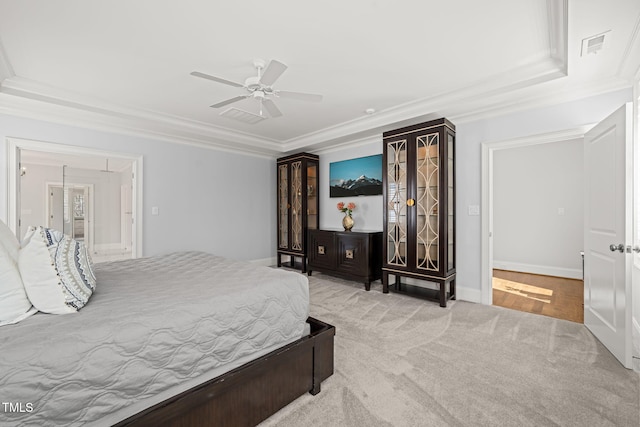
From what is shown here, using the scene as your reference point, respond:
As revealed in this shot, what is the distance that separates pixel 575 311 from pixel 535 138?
199 cm

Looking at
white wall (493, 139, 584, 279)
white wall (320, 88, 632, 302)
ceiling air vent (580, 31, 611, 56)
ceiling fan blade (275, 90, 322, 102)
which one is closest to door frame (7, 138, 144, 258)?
ceiling fan blade (275, 90, 322, 102)

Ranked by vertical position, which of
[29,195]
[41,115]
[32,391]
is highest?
[41,115]

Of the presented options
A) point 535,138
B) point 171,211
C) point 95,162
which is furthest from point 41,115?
point 535,138

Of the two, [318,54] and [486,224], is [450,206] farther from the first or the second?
[318,54]

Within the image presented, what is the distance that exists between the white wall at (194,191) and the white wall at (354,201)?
114 cm

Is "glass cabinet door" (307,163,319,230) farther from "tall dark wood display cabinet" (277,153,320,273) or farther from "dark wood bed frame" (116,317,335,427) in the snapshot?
"dark wood bed frame" (116,317,335,427)

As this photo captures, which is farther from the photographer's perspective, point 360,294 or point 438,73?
A: point 360,294

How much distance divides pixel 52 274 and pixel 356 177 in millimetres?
4139

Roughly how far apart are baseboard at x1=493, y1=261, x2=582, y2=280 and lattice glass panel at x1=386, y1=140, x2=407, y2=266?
113 inches

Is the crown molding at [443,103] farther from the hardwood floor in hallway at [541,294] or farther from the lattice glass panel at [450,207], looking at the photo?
the hardwood floor in hallway at [541,294]

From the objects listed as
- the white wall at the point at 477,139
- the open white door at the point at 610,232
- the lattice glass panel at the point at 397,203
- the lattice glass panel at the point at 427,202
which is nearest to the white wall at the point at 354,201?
the lattice glass panel at the point at 397,203

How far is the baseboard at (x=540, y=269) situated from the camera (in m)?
4.70

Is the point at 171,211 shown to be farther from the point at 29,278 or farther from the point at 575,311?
the point at 575,311

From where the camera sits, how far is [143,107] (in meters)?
3.63
